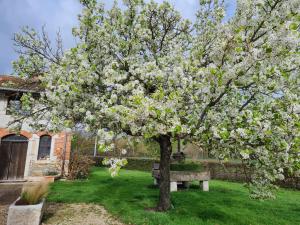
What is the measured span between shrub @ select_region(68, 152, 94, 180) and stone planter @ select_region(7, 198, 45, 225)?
1084 centimetres

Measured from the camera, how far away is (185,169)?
573 inches

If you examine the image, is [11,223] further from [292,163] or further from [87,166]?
[87,166]

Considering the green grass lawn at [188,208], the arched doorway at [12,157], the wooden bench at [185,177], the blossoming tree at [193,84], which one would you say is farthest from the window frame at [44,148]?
the blossoming tree at [193,84]

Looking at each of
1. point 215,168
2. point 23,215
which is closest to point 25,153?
point 23,215

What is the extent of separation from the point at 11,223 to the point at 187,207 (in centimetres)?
579

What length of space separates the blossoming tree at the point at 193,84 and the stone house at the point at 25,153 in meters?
9.74

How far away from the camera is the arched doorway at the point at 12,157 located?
58.7 feet

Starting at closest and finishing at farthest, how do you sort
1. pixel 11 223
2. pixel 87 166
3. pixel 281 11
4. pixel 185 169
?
pixel 281 11 → pixel 11 223 → pixel 185 169 → pixel 87 166

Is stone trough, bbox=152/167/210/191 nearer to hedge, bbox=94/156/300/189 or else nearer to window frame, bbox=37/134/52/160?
hedge, bbox=94/156/300/189

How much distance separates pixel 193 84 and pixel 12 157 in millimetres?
16445

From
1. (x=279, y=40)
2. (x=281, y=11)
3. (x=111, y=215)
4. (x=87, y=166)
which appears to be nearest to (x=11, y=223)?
(x=111, y=215)

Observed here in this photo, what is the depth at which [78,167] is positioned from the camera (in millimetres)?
18172

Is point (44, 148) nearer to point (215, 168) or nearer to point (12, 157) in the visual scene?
point (12, 157)

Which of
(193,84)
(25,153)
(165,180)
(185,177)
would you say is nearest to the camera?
(193,84)
